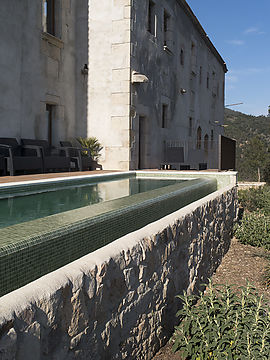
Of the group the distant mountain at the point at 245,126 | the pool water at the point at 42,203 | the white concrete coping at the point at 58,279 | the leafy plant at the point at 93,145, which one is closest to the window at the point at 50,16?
the leafy plant at the point at 93,145

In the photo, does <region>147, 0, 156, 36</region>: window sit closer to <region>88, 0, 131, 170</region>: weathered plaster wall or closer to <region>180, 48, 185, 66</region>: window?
<region>88, 0, 131, 170</region>: weathered plaster wall

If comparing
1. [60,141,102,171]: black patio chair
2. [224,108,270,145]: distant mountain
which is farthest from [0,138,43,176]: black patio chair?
[224,108,270,145]: distant mountain

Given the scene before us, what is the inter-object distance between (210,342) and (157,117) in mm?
11292

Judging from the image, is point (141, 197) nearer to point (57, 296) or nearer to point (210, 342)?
point (210, 342)

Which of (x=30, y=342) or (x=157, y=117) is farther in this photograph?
(x=157, y=117)

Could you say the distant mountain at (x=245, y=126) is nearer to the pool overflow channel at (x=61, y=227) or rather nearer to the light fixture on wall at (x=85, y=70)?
the light fixture on wall at (x=85, y=70)

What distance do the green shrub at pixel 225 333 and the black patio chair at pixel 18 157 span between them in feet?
19.0

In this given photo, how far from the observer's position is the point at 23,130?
943 cm

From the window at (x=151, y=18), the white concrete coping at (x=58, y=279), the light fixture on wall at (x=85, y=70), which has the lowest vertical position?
the white concrete coping at (x=58, y=279)

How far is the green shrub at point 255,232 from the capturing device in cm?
689

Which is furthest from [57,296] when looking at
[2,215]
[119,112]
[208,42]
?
[208,42]

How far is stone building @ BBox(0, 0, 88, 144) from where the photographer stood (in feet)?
29.3

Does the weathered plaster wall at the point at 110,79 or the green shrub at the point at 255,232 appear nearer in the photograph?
the green shrub at the point at 255,232

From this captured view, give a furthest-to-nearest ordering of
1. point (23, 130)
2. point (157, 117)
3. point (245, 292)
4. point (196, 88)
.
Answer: point (196, 88)
point (157, 117)
point (23, 130)
point (245, 292)
